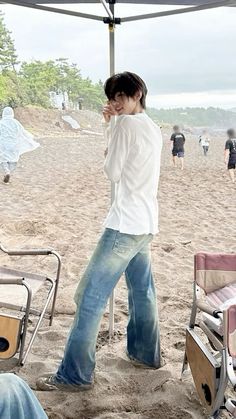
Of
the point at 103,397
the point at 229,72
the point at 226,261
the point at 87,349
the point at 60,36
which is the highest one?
the point at 60,36

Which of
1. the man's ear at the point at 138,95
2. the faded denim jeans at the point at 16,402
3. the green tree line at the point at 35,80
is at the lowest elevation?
the faded denim jeans at the point at 16,402

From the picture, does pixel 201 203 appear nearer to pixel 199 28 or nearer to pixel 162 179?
pixel 162 179

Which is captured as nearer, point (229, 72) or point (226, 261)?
point (226, 261)

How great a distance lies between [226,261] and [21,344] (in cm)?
84

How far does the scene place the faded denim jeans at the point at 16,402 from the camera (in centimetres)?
87

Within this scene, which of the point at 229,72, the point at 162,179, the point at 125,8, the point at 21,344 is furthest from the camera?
the point at 162,179

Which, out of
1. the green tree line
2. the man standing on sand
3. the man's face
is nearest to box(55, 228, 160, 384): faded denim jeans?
the man standing on sand

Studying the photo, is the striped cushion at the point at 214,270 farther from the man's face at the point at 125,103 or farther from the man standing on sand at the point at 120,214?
the man's face at the point at 125,103

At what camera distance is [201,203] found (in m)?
5.78

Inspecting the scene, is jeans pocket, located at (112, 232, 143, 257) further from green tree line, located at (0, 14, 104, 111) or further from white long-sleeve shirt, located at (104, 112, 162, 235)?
green tree line, located at (0, 14, 104, 111)

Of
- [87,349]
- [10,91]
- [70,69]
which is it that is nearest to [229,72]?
[70,69]

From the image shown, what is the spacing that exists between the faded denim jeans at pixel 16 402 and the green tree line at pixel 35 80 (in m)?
3.58

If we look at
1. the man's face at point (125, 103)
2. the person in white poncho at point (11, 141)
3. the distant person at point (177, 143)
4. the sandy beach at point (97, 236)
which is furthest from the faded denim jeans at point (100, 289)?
the person in white poncho at point (11, 141)

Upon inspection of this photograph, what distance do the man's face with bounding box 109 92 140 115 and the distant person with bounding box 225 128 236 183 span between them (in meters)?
2.54
